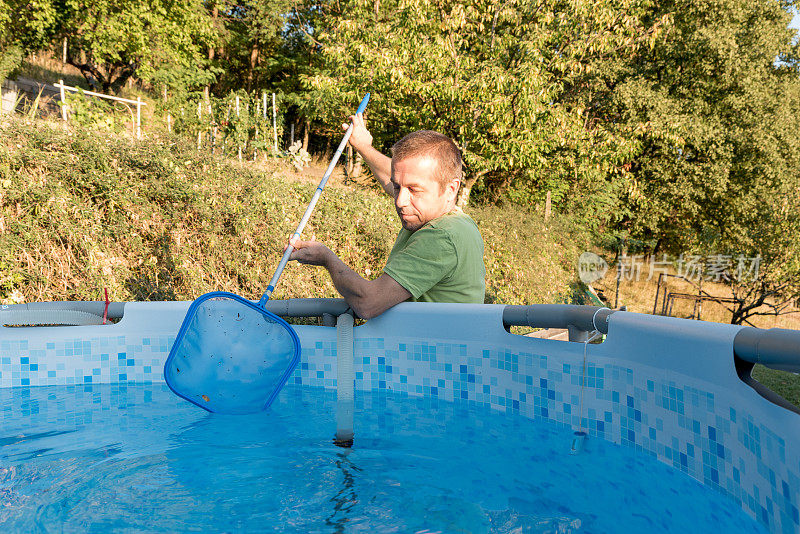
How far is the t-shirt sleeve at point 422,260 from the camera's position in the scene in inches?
90.0

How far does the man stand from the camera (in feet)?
7.54

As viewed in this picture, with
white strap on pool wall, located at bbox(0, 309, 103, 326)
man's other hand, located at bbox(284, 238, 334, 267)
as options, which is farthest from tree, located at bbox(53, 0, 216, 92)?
man's other hand, located at bbox(284, 238, 334, 267)

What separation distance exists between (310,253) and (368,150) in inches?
44.2

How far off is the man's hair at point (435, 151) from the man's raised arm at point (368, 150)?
2.43 ft

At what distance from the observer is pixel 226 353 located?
2164mm

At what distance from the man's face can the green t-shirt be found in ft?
0.17

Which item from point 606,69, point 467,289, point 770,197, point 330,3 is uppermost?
point 330,3

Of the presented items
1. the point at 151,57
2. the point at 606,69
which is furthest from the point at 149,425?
the point at 151,57

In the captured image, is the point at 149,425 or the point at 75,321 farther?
the point at 75,321

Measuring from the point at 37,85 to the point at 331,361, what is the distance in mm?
20707

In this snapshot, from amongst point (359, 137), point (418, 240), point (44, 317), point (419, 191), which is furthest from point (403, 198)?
point (44, 317)

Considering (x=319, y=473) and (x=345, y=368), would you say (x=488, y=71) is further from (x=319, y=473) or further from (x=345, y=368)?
(x=319, y=473)

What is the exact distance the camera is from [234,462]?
2057 millimetres

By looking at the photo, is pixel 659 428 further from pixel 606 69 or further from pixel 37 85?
pixel 37 85
